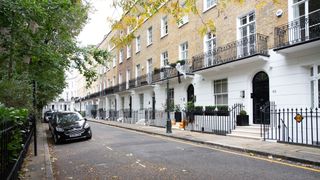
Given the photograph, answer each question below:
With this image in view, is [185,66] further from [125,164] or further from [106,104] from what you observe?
[106,104]

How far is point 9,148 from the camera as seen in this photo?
5.41 metres

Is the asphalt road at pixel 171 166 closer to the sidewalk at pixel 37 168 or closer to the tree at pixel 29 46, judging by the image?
the sidewalk at pixel 37 168

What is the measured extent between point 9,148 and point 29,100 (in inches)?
235

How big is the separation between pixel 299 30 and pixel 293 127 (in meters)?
4.31

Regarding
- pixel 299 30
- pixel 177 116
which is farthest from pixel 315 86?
pixel 177 116

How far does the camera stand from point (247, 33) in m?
16.9

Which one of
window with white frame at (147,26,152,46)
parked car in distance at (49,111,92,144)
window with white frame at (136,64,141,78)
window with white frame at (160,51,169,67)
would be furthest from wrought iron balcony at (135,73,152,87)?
parked car in distance at (49,111,92,144)

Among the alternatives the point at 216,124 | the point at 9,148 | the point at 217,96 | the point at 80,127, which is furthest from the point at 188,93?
the point at 9,148

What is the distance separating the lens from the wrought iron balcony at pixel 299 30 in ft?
41.5

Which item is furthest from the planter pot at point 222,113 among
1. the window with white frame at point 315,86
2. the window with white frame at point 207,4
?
the window with white frame at point 207,4

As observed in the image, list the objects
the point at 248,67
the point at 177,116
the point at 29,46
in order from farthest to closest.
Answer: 1. the point at 177,116
2. the point at 248,67
3. the point at 29,46

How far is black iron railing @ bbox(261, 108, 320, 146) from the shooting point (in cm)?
1177

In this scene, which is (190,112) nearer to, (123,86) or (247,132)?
(247,132)

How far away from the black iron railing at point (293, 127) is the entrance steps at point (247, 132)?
1.43ft
